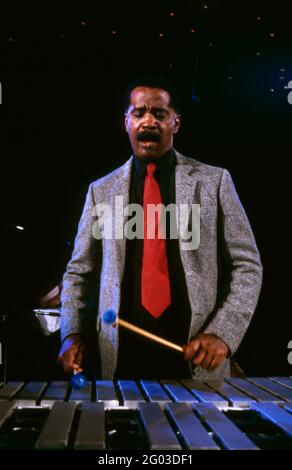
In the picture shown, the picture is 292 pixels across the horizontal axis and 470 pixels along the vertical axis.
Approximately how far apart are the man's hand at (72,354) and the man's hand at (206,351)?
17.6 inches

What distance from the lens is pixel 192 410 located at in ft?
4.72

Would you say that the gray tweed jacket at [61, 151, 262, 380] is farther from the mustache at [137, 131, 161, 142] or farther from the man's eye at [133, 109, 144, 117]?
the man's eye at [133, 109, 144, 117]

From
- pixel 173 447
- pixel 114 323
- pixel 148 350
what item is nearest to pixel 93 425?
pixel 173 447

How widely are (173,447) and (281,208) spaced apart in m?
3.21

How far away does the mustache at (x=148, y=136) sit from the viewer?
2.55 metres

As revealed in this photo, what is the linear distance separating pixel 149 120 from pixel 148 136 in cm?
8

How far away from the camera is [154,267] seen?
2.36 meters

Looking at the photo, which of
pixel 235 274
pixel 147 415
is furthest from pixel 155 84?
pixel 147 415

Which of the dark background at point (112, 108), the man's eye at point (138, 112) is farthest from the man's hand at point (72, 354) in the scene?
the man's eye at point (138, 112)

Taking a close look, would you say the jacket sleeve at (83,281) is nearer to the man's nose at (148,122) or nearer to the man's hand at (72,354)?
the man's hand at (72,354)

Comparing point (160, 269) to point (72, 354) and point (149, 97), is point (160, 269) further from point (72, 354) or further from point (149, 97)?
point (149, 97)

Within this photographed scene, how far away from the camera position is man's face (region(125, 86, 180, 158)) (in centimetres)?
254

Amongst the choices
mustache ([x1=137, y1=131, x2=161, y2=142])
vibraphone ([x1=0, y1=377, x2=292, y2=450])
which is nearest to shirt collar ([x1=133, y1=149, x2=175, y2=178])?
mustache ([x1=137, y1=131, x2=161, y2=142])

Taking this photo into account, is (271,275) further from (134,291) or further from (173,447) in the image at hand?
(173,447)
